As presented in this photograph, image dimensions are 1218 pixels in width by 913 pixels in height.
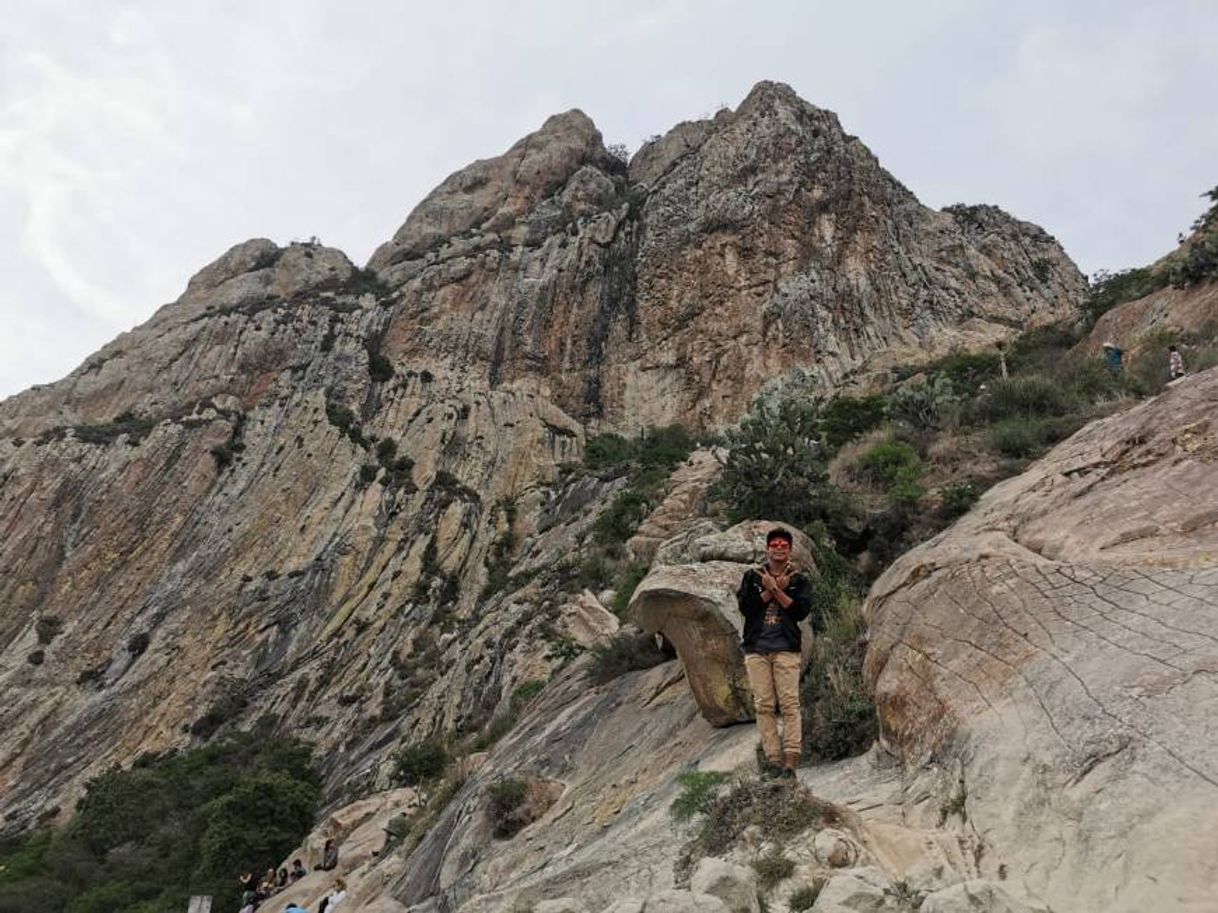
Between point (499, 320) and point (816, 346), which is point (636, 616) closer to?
point (816, 346)

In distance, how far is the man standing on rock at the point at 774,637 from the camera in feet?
17.0

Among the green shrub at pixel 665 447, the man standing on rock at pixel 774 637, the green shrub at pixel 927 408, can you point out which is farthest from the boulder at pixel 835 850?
the green shrub at pixel 665 447

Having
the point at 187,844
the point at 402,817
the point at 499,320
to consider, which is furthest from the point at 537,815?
the point at 499,320

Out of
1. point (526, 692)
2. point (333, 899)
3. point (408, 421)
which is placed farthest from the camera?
point (408, 421)

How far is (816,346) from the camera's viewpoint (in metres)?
41.2

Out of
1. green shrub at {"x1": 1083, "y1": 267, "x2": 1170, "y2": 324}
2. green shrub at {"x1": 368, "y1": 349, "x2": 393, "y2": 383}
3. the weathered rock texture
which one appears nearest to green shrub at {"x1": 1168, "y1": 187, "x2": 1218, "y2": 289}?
green shrub at {"x1": 1083, "y1": 267, "x2": 1170, "y2": 324}

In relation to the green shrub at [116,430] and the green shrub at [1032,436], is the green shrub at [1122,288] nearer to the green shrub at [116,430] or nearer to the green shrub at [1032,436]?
the green shrub at [1032,436]

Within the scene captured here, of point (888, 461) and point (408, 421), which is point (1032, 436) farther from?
point (408, 421)

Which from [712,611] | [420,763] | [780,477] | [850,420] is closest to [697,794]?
[712,611]

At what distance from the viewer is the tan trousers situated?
5.14 m

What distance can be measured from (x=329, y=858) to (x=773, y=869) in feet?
45.0

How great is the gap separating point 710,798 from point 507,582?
2463cm

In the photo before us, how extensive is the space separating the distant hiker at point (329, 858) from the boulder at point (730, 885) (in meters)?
13.1

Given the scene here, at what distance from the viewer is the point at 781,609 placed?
5270 mm
